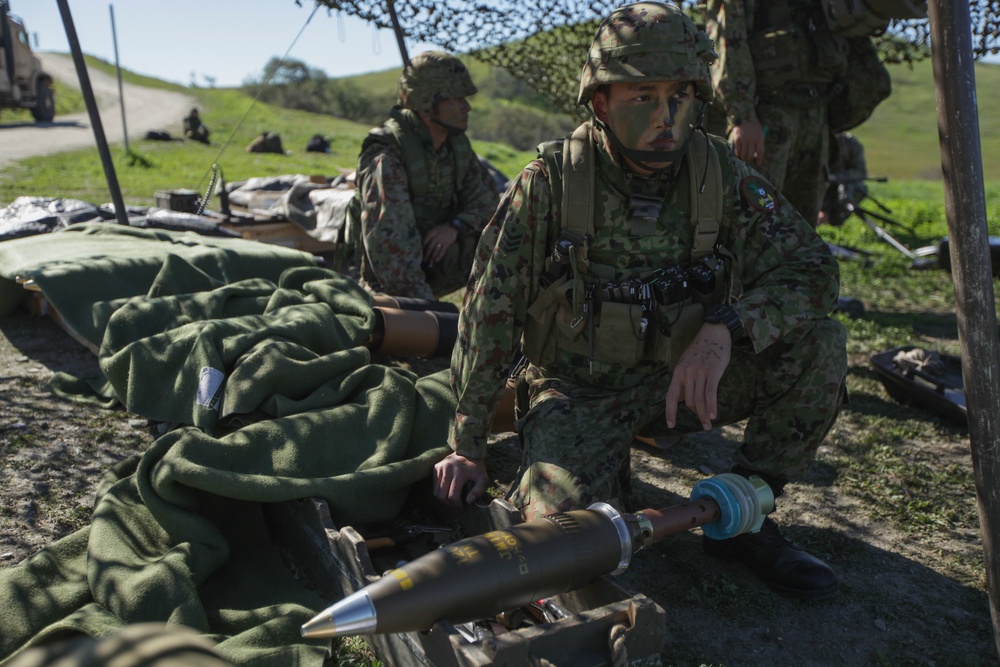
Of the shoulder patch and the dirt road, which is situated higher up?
the dirt road

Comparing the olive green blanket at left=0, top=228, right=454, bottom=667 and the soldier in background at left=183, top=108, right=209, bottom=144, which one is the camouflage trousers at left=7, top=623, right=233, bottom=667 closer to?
the olive green blanket at left=0, top=228, right=454, bottom=667

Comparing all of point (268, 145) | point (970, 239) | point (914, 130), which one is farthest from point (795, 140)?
point (914, 130)

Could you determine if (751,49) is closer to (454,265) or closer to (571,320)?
(454,265)

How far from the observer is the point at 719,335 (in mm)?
3035

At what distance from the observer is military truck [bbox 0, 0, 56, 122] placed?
25.1 meters

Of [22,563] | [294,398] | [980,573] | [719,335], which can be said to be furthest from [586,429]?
[22,563]

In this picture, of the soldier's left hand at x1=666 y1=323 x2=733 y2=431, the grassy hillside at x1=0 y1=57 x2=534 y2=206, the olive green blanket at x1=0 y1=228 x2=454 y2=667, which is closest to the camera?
the olive green blanket at x1=0 y1=228 x2=454 y2=667

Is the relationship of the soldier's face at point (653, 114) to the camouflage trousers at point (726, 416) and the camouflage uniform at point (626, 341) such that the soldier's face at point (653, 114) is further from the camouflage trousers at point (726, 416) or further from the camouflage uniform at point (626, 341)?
the camouflage trousers at point (726, 416)

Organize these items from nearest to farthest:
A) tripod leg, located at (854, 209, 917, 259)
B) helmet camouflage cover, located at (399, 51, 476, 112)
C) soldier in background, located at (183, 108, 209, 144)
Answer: helmet camouflage cover, located at (399, 51, 476, 112)
tripod leg, located at (854, 209, 917, 259)
soldier in background, located at (183, 108, 209, 144)

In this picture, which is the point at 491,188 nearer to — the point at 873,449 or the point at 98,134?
the point at 98,134

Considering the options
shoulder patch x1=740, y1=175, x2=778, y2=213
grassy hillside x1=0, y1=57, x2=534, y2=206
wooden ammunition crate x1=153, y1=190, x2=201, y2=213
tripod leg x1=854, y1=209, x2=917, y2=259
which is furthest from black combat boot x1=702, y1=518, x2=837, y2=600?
tripod leg x1=854, y1=209, x2=917, y2=259

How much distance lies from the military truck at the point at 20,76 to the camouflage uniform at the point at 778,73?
25.0m

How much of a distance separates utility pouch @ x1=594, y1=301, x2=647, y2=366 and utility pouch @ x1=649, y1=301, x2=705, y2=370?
0.19 feet

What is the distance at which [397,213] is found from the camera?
5836mm
